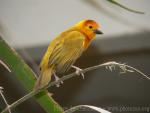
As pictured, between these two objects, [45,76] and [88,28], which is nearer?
[45,76]

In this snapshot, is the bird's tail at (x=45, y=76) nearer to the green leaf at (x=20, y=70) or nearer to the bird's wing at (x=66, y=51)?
the bird's wing at (x=66, y=51)

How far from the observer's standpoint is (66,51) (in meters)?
0.69

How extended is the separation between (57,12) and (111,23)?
16 centimetres

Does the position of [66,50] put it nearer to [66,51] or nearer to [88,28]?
[66,51]

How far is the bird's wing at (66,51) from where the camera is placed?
67 cm

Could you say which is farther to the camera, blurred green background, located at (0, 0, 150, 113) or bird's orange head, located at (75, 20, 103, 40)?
blurred green background, located at (0, 0, 150, 113)

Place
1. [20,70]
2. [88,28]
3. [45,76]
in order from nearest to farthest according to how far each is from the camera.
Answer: [20,70], [45,76], [88,28]

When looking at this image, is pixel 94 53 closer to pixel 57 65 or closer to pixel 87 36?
A: pixel 87 36

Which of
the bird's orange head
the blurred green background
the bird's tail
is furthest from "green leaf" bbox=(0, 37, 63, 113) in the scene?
the blurred green background

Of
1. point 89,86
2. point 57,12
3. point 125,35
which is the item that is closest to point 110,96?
point 89,86

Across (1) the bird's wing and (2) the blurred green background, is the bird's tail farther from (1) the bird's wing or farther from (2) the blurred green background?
(2) the blurred green background

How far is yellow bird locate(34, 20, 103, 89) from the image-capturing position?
0.67 m

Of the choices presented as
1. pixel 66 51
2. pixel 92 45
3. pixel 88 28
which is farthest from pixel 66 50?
pixel 92 45

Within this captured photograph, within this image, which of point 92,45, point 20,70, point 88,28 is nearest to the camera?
point 20,70
